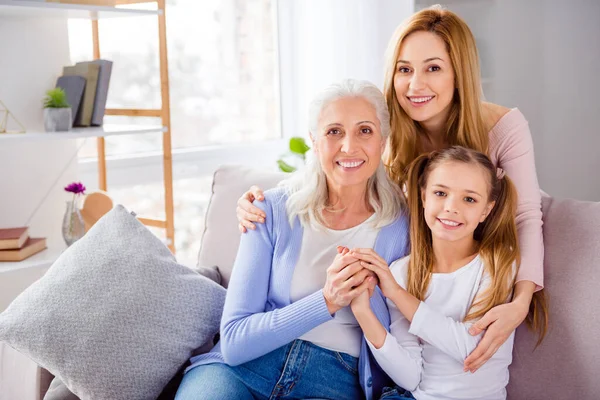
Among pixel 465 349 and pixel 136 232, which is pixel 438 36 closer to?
pixel 465 349

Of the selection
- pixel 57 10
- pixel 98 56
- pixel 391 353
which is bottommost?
pixel 391 353

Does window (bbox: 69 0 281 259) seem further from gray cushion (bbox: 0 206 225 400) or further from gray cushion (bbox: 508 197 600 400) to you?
gray cushion (bbox: 508 197 600 400)

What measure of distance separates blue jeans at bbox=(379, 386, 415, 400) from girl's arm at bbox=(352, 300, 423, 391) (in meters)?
0.02

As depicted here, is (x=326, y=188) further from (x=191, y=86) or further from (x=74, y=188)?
(x=191, y=86)

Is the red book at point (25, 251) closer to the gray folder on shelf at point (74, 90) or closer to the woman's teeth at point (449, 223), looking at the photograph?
the gray folder on shelf at point (74, 90)

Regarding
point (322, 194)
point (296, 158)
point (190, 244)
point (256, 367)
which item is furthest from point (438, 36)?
point (190, 244)

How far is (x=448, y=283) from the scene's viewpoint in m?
1.77

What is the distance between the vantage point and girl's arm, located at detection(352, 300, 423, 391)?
5.56 ft

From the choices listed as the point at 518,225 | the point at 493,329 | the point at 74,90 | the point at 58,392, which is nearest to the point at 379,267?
the point at 493,329

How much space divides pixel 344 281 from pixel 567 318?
0.56m

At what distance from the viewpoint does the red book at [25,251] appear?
7.96ft

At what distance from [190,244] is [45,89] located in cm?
126

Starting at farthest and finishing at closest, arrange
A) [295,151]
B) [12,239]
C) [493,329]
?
[295,151]
[12,239]
[493,329]

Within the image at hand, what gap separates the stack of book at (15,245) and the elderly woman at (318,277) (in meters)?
0.93
